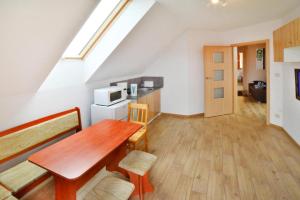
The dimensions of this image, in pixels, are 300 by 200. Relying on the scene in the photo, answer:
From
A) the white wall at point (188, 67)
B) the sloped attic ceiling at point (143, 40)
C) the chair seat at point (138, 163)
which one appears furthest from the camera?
the white wall at point (188, 67)

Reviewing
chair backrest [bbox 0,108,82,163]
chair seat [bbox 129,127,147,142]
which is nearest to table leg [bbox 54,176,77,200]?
chair backrest [bbox 0,108,82,163]

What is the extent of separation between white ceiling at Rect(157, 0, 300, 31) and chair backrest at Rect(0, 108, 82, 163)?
7.54ft

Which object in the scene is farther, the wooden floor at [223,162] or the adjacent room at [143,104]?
the wooden floor at [223,162]

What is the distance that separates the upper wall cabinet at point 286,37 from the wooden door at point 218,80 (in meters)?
1.48

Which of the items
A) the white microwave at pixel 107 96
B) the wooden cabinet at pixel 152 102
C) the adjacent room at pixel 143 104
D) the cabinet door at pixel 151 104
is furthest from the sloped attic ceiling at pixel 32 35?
the cabinet door at pixel 151 104

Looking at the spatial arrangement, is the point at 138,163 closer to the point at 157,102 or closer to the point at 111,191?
the point at 111,191

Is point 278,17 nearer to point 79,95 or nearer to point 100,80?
point 100,80

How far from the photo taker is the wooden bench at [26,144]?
1.85 meters

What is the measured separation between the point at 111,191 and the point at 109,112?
1.70 meters

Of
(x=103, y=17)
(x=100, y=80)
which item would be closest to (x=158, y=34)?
(x=103, y=17)

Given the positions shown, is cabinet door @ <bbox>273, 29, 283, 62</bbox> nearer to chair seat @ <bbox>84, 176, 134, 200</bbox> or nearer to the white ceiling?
the white ceiling

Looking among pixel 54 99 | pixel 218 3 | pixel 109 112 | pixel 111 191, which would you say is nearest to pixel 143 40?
pixel 218 3

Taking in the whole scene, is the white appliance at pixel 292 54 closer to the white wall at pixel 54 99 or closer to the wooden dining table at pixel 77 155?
the wooden dining table at pixel 77 155

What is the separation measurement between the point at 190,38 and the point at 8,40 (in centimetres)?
410
